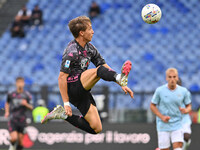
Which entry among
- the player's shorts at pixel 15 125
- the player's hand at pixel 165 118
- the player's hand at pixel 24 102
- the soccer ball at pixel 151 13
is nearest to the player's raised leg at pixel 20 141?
the player's shorts at pixel 15 125

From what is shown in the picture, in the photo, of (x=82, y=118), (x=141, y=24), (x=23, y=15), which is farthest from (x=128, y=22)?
(x=82, y=118)

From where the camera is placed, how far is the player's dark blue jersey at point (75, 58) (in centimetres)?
530

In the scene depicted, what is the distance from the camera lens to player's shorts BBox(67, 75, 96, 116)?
5.50 meters

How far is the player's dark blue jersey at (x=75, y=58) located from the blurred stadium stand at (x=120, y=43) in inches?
322

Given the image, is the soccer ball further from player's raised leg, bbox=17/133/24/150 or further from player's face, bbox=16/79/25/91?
player's raised leg, bbox=17/133/24/150

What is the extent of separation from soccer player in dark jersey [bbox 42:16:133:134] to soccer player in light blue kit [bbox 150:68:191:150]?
5.84 feet

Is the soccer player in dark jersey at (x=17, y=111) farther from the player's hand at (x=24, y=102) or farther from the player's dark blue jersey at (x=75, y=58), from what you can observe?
the player's dark blue jersey at (x=75, y=58)

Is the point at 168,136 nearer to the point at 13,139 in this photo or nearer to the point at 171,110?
the point at 171,110

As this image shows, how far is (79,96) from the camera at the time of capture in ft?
18.4

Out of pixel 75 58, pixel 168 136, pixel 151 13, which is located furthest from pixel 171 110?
pixel 75 58

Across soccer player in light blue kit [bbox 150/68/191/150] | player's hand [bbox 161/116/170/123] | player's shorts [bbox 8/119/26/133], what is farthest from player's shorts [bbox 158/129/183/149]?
player's shorts [bbox 8/119/26/133]

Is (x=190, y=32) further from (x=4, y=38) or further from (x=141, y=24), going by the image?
(x=4, y=38)

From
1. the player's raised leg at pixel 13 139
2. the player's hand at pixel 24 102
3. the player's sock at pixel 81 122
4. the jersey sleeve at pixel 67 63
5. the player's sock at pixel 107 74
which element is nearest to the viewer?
the player's sock at pixel 107 74

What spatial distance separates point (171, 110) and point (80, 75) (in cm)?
245
